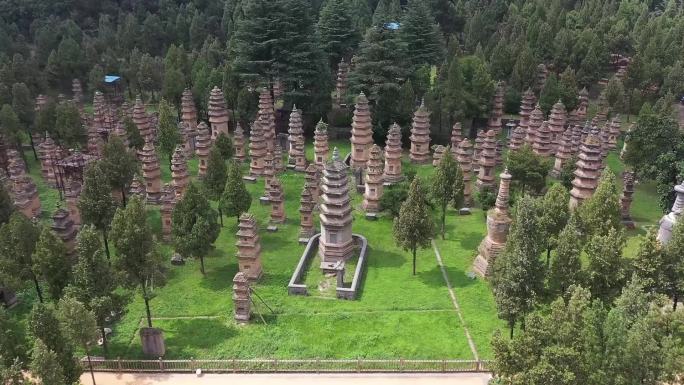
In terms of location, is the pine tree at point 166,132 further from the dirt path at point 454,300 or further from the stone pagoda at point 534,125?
the stone pagoda at point 534,125

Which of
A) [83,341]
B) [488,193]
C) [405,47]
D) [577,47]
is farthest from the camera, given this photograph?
[577,47]

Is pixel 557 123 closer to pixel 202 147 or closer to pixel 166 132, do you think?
pixel 202 147

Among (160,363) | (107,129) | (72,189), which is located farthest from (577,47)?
(160,363)

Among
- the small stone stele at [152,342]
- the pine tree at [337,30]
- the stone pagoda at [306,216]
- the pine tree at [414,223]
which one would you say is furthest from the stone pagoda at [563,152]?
the small stone stele at [152,342]

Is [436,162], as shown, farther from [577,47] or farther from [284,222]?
[577,47]

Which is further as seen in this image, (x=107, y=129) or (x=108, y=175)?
(x=107, y=129)

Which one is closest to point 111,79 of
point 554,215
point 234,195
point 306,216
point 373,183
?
point 234,195
